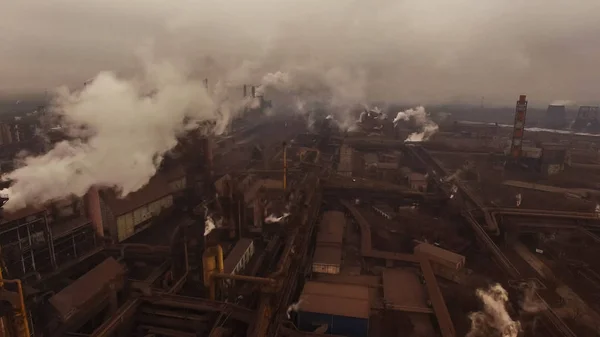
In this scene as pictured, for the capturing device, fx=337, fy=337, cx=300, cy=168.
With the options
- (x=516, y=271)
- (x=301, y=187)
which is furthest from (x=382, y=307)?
(x=301, y=187)

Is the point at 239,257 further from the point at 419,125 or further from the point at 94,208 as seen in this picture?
the point at 419,125

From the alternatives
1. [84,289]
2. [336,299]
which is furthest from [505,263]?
[84,289]

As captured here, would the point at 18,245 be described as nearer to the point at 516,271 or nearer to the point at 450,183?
the point at 516,271

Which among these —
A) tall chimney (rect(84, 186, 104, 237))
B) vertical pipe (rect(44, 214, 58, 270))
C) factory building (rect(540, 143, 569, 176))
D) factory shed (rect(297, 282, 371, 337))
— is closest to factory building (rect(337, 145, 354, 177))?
factory shed (rect(297, 282, 371, 337))

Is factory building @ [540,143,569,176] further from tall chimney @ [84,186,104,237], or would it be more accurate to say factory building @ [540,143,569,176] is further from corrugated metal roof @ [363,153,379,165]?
tall chimney @ [84,186,104,237]

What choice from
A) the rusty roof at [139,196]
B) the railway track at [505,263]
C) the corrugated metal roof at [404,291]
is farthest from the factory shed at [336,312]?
the rusty roof at [139,196]

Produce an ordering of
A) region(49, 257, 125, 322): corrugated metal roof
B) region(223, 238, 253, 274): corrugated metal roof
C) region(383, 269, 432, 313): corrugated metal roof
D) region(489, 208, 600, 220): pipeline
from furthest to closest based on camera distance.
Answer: region(489, 208, 600, 220): pipeline < region(223, 238, 253, 274): corrugated metal roof < region(383, 269, 432, 313): corrugated metal roof < region(49, 257, 125, 322): corrugated metal roof
